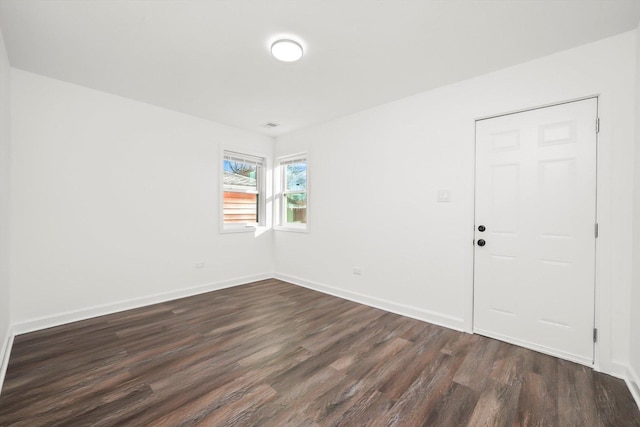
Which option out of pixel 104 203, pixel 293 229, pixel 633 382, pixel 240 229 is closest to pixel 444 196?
pixel 633 382

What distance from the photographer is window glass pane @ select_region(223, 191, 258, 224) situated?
456cm

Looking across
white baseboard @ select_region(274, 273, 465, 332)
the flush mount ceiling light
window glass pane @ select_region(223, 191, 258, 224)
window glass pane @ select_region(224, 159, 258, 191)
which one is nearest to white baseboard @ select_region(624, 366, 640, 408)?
white baseboard @ select_region(274, 273, 465, 332)

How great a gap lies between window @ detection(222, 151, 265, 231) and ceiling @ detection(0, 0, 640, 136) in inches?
59.4

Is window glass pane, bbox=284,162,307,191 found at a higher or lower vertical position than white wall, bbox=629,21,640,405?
higher

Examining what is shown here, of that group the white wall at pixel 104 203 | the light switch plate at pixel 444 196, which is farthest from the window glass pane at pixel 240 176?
the light switch plate at pixel 444 196

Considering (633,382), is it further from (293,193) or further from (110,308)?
(110,308)

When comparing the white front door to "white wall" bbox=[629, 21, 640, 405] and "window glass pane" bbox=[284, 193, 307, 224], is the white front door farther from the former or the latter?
"window glass pane" bbox=[284, 193, 307, 224]

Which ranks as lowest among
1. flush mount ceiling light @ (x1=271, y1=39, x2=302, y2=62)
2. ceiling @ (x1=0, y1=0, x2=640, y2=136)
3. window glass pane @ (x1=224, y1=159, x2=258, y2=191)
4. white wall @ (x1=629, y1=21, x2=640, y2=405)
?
white wall @ (x1=629, y1=21, x2=640, y2=405)

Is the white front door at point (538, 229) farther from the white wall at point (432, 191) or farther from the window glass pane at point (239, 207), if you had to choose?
the window glass pane at point (239, 207)

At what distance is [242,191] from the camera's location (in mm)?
4777

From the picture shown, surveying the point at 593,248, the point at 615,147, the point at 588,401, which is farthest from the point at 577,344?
the point at 615,147

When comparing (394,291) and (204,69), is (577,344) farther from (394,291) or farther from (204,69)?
(204,69)

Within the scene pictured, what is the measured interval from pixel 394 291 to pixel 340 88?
2.53 metres

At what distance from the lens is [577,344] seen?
227 cm
